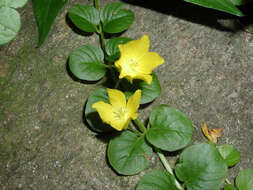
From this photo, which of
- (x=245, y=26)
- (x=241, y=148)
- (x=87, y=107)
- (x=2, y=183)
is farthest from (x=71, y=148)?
(x=245, y=26)

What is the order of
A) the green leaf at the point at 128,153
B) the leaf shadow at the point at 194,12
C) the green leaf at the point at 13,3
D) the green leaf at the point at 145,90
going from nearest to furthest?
1. the green leaf at the point at 128,153
2. the green leaf at the point at 145,90
3. the green leaf at the point at 13,3
4. the leaf shadow at the point at 194,12

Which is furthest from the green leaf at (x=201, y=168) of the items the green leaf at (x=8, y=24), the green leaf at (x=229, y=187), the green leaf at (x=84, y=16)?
the green leaf at (x=8, y=24)

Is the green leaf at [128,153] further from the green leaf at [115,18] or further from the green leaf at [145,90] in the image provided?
the green leaf at [115,18]

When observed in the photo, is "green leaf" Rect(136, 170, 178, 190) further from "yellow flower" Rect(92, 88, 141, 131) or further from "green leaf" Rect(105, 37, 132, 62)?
"green leaf" Rect(105, 37, 132, 62)

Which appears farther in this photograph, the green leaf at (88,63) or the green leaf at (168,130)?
the green leaf at (88,63)

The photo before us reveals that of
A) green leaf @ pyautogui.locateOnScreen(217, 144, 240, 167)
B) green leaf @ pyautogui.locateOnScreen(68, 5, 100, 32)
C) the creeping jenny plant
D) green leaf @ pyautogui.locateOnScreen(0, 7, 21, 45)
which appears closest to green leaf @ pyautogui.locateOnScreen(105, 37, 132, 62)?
the creeping jenny plant

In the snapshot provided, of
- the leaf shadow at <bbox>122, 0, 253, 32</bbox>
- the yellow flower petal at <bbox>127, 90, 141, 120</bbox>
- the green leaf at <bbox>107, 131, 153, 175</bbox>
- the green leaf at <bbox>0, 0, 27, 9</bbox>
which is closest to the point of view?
the yellow flower petal at <bbox>127, 90, 141, 120</bbox>

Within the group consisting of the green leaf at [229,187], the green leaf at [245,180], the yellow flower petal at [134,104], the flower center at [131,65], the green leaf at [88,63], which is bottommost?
the green leaf at [229,187]
